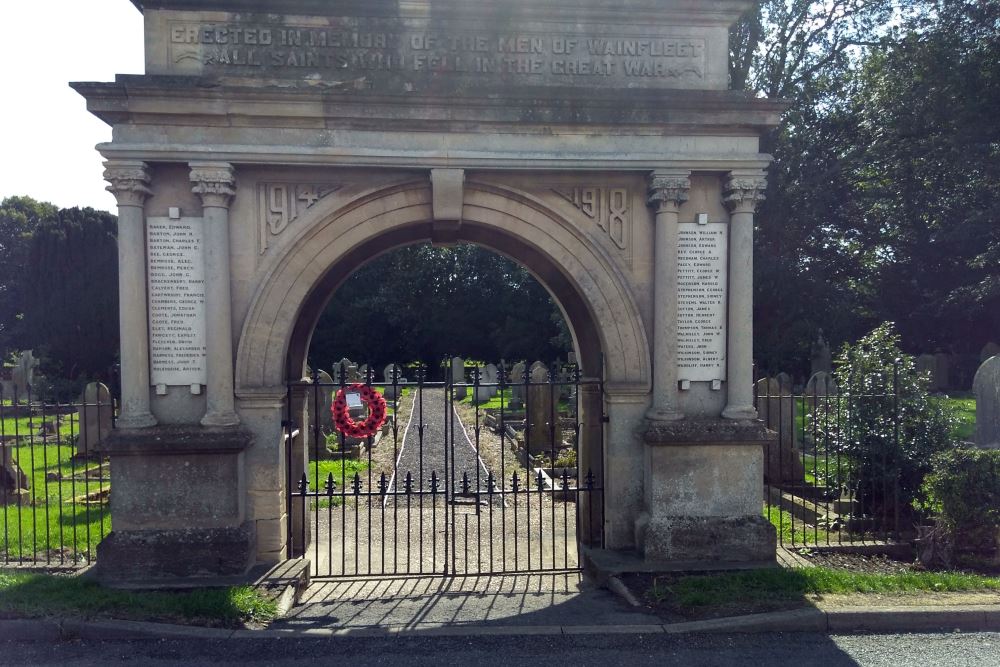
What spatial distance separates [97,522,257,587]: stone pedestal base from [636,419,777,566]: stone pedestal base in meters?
3.75

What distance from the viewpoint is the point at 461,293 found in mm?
40156

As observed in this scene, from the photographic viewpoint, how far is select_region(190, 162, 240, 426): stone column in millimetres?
6520

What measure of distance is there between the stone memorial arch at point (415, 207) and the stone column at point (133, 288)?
0.07ft

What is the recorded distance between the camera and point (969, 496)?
7043 mm

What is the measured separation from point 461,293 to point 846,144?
Answer: 889 inches

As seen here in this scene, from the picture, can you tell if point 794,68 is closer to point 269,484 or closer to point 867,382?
point 867,382

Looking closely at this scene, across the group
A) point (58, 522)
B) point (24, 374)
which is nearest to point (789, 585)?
point (58, 522)

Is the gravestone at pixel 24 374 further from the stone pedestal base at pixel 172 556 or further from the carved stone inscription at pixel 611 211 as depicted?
the carved stone inscription at pixel 611 211

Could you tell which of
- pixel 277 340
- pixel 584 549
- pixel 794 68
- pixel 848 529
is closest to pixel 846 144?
pixel 794 68

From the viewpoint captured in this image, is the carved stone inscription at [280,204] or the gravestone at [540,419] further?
the gravestone at [540,419]

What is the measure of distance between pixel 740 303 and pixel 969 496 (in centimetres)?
288

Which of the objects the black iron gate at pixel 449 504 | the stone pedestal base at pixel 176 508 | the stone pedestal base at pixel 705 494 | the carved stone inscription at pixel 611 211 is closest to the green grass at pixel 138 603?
the stone pedestal base at pixel 176 508

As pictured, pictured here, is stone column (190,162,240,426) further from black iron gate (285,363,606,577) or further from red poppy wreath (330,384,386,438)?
red poppy wreath (330,384,386,438)

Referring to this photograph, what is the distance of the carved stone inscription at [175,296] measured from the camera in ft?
21.9
